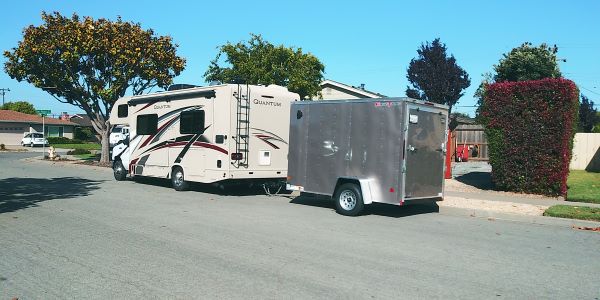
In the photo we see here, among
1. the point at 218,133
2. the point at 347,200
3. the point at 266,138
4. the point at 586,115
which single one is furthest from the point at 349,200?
the point at 586,115

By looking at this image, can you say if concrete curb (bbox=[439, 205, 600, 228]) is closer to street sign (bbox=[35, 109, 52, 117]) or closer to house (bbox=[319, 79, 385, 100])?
house (bbox=[319, 79, 385, 100])

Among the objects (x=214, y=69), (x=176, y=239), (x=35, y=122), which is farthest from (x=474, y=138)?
(x=35, y=122)

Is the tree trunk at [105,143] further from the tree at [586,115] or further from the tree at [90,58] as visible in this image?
the tree at [586,115]

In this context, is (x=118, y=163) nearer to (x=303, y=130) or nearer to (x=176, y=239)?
(x=303, y=130)

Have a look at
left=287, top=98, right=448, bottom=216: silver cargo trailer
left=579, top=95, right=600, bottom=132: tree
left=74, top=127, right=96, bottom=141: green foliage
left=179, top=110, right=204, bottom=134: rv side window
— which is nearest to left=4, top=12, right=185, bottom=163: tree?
left=179, top=110, right=204, bottom=134: rv side window

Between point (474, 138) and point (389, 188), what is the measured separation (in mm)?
22634

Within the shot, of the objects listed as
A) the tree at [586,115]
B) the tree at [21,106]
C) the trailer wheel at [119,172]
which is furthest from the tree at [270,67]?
the tree at [21,106]

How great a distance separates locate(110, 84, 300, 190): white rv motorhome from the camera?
14.2 meters

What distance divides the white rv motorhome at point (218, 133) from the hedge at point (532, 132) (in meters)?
6.27

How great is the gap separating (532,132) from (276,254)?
34.0 feet

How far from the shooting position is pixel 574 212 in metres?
11.4

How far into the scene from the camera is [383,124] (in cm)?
1109

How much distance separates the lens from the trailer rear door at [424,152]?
10969 mm

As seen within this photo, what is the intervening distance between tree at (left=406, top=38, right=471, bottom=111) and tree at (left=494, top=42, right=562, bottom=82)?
3.55 m
